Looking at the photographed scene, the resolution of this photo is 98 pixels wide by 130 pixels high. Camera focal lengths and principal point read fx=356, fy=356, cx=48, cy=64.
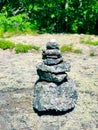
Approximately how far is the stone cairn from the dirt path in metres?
0.55

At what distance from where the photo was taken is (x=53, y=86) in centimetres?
1653

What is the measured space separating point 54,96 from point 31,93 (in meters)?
2.72

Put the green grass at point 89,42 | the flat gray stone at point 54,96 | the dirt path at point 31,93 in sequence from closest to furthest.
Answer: the dirt path at point 31,93
the flat gray stone at point 54,96
the green grass at point 89,42

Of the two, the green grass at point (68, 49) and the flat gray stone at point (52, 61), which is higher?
the flat gray stone at point (52, 61)

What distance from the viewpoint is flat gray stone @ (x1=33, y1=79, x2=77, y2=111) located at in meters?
16.4

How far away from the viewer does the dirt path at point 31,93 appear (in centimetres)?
1597

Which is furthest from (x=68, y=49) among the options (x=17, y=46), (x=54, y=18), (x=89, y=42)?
(x=54, y=18)

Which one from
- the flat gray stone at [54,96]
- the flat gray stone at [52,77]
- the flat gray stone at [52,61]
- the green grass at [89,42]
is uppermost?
the flat gray stone at [52,61]

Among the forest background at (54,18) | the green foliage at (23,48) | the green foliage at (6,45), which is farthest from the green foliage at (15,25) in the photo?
the green foliage at (23,48)

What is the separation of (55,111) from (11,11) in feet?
67.8

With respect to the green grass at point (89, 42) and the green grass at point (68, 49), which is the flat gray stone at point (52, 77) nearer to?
the green grass at point (68, 49)

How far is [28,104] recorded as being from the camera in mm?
17703

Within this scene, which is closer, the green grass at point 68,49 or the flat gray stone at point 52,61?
the flat gray stone at point 52,61

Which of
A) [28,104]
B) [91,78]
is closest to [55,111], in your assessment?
[28,104]
